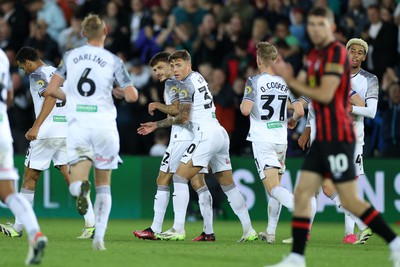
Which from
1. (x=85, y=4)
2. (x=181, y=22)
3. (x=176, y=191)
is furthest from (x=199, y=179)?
(x=85, y=4)

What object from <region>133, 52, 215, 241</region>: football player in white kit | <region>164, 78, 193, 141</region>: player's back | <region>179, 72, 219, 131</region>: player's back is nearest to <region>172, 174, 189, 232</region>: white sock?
<region>133, 52, 215, 241</region>: football player in white kit

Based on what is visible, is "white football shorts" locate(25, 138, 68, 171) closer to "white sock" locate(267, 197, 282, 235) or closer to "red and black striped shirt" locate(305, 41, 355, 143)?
"white sock" locate(267, 197, 282, 235)

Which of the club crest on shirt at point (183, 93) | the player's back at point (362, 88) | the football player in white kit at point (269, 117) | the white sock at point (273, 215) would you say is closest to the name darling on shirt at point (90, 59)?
the club crest on shirt at point (183, 93)

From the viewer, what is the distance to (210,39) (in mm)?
21000

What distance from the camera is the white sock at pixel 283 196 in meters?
12.3

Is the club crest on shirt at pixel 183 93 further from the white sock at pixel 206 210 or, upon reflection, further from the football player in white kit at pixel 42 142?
the football player in white kit at pixel 42 142

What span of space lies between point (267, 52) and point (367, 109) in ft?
4.83

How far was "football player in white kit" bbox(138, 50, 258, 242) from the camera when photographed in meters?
12.8

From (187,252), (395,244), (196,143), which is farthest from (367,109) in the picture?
(395,244)

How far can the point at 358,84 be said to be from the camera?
12969 mm

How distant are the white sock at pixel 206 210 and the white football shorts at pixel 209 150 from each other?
438 mm

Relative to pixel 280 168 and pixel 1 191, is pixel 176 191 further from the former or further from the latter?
pixel 1 191

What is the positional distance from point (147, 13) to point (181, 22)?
982 millimetres

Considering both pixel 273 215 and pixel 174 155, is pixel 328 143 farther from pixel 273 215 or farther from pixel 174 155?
pixel 174 155
